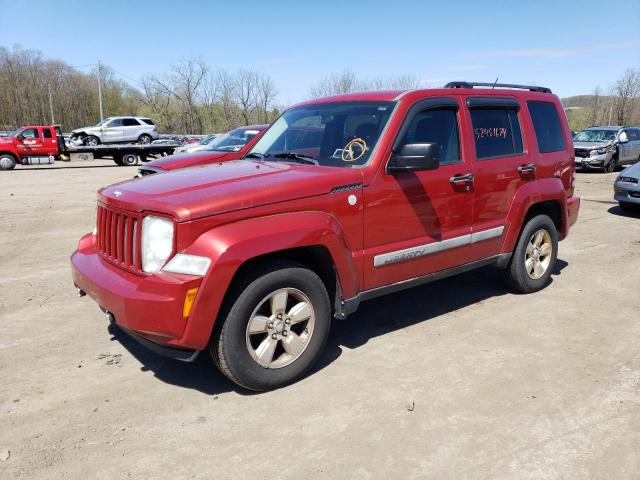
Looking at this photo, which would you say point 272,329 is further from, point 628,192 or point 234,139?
point 628,192

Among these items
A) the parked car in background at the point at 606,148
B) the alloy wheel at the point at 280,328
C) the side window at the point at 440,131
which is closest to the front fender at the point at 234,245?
the alloy wheel at the point at 280,328

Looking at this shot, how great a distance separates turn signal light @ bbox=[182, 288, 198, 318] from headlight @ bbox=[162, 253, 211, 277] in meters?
0.10

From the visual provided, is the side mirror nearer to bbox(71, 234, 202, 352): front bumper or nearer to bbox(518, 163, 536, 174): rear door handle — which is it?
bbox(518, 163, 536, 174): rear door handle

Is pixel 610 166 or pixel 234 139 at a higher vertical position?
pixel 234 139

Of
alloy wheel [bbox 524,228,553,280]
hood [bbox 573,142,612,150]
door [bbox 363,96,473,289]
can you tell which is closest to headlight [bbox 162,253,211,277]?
door [bbox 363,96,473,289]

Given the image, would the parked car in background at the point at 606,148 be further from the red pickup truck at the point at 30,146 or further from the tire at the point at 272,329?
the red pickup truck at the point at 30,146

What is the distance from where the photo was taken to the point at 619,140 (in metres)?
18.4

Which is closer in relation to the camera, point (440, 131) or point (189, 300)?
point (189, 300)

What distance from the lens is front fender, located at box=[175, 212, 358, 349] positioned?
3035 mm

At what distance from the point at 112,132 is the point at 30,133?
6.57 metres

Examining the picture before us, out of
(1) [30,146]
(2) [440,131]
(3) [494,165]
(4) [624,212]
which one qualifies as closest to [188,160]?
(2) [440,131]

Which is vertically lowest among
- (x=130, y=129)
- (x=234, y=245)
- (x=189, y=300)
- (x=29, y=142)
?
(x=189, y=300)

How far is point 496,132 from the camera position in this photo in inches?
190

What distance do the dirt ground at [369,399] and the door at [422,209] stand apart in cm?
65
